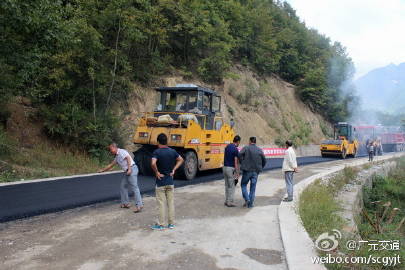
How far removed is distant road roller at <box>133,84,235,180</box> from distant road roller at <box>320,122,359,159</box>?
15444 millimetres

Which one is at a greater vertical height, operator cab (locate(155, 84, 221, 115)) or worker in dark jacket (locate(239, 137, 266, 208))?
operator cab (locate(155, 84, 221, 115))

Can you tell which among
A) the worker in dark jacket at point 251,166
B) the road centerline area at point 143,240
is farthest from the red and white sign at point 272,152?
the road centerline area at point 143,240

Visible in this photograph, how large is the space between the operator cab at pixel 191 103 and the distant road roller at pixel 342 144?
16.0 metres

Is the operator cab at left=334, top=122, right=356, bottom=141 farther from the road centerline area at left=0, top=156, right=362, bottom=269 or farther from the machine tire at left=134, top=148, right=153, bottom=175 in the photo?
the road centerline area at left=0, top=156, right=362, bottom=269

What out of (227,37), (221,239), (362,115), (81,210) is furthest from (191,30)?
(362,115)

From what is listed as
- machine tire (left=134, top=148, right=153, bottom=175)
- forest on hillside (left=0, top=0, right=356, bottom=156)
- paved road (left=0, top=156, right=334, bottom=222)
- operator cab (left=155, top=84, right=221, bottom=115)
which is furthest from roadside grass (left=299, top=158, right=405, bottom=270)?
forest on hillside (left=0, top=0, right=356, bottom=156)

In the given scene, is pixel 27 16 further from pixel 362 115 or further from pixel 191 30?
pixel 362 115

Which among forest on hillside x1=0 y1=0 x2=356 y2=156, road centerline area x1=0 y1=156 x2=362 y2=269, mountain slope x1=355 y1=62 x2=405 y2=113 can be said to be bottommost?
road centerline area x1=0 y1=156 x2=362 y2=269

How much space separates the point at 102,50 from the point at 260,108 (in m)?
19.1

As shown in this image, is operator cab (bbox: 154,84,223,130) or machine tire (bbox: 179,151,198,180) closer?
machine tire (bbox: 179,151,198,180)

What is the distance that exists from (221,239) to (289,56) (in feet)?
117

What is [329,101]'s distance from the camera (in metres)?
38.1

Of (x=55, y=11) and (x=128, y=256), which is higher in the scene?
(x=55, y=11)

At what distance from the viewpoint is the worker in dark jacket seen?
7824 millimetres
